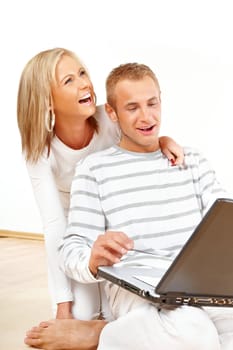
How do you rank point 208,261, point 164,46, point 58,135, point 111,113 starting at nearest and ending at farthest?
point 208,261
point 111,113
point 58,135
point 164,46

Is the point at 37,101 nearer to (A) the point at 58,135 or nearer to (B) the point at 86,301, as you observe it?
(A) the point at 58,135

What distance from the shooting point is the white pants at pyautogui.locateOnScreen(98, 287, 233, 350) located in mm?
1114

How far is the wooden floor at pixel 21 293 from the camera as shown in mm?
1559

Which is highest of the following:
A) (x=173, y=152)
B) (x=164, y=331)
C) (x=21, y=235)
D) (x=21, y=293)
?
(x=173, y=152)

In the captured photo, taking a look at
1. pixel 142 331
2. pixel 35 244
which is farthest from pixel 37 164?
pixel 35 244

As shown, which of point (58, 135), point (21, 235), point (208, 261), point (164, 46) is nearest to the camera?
point (208, 261)

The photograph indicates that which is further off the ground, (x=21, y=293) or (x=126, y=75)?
(x=126, y=75)

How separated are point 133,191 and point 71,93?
29cm

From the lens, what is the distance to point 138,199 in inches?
53.9

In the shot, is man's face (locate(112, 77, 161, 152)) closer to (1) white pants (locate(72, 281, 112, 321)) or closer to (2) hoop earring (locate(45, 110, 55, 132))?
(2) hoop earring (locate(45, 110, 55, 132))

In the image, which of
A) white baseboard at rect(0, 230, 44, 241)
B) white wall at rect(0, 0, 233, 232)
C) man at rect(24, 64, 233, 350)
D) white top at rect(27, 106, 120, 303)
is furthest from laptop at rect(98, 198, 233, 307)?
white baseboard at rect(0, 230, 44, 241)

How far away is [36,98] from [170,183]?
40cm

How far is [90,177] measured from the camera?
1.39 meters

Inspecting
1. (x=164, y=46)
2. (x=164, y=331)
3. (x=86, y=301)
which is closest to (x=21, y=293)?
(x=86, y=301)
